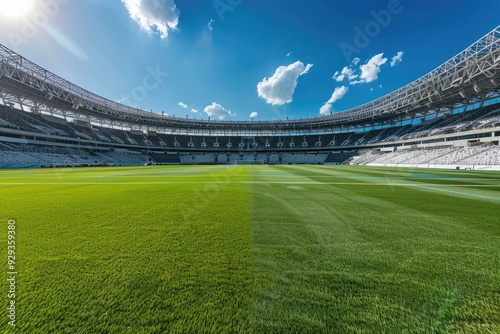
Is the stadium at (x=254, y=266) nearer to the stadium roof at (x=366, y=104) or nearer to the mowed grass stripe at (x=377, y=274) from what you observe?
the mowed grass stripe at (x=377, y=274)

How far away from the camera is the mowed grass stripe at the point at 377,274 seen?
1080 millimetres

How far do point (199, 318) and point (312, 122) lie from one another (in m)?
59.5

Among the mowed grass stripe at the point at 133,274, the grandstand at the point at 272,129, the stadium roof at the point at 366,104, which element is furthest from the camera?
the grandstand at the point at 272,129

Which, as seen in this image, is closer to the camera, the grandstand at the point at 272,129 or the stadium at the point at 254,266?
the stadium at the point at 254,266

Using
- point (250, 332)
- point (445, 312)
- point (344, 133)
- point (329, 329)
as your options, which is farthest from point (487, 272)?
point (344, 133)

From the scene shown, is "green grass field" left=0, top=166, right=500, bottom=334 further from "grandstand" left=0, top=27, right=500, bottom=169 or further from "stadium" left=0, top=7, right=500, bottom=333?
"grandstand" left=0, top=27, right=500, bottom=169

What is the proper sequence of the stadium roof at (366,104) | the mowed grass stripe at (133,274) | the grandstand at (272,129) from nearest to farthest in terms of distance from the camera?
the mowed grass stripe at (133,274), the stadium roof at (366,104), the grandstand at (272,129)

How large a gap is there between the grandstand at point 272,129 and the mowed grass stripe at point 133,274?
93.4 ft

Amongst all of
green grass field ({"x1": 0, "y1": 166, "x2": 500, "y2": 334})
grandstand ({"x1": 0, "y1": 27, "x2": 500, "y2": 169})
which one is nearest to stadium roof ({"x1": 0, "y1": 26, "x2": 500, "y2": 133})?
grandstand ({"x1": 0, "y1": 27, "x2": 500, "y2": 169})

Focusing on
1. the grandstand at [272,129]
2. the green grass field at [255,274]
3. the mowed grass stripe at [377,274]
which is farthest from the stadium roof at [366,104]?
the green grass field at [255,274]

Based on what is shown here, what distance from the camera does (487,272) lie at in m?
1.52

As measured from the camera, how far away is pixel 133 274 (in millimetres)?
1498

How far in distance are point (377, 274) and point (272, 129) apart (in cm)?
6213

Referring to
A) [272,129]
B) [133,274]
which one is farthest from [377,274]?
[272,129]
